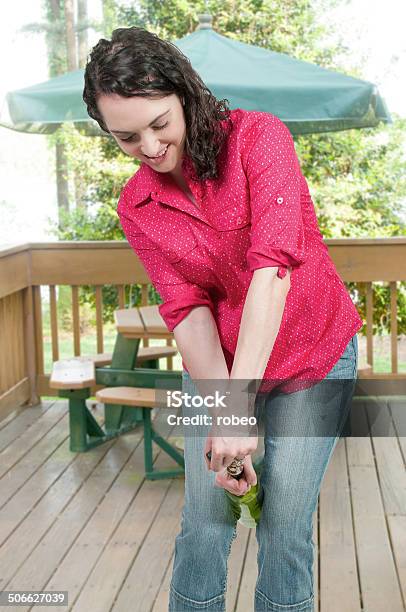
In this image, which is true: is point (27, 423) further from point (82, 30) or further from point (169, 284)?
point (82, 30)

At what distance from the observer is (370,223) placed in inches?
372

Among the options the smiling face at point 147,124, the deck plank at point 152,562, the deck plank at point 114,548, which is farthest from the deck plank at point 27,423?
the smiling face at point 147,124

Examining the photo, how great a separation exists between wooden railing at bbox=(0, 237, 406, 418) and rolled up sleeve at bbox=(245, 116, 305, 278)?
305 cm

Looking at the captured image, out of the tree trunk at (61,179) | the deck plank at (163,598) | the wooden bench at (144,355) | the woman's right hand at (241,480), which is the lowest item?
the deck plank at (163,598)

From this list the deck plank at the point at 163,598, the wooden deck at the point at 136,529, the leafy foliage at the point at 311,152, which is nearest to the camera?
the deck plank at the point at 163,598

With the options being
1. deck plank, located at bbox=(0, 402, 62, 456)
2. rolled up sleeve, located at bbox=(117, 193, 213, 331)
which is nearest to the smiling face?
rolled up sleeve, located at bbox=(117, 193, 213, 331)

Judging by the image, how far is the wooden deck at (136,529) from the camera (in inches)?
104

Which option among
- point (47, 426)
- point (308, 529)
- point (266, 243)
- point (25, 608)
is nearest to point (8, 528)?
point (25, 608)

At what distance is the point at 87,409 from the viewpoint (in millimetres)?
4086

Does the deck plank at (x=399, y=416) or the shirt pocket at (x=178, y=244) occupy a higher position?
the shirt pocket at (x=178, y=244)

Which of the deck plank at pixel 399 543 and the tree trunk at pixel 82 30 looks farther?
the tree trunk at pixel 82 30

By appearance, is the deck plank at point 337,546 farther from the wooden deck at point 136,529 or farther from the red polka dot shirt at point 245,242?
the red polka dot shirt at point 245,242

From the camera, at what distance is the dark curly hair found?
1.51 m

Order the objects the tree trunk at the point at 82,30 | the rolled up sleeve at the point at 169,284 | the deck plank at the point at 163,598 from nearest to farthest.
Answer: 1. the rolled up sleeve at the point at 169,284
2. the deck plank at the point at 163,598
3. the tree trunk at the point at 82,30
